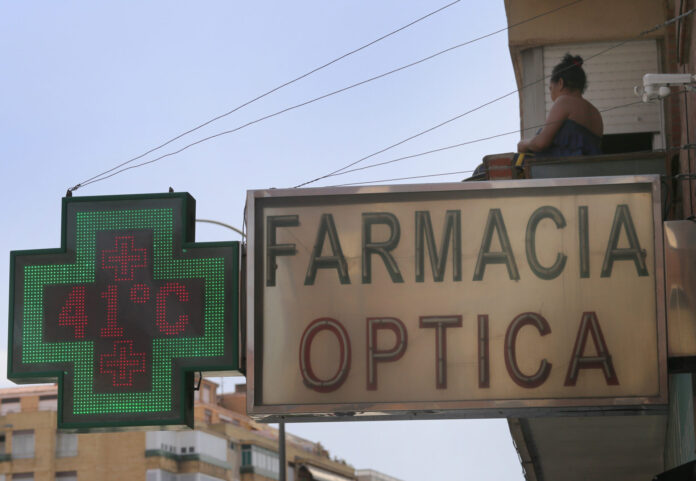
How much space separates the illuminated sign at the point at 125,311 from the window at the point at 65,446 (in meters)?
88.0

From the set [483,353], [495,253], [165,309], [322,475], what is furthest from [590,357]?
[322,475]

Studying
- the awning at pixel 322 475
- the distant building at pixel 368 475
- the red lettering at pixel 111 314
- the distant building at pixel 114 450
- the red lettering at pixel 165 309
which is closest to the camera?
the red lettering at pixel 165 309

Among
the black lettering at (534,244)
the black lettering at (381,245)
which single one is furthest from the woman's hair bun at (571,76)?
the black lettering at (381,245)

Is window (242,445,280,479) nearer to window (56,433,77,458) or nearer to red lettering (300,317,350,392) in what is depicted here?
window (56,433,77,458)

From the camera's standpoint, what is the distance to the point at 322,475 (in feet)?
408

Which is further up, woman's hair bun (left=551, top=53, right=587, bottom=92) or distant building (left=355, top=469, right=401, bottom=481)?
woman's hair bun (left=551, top=53, right=587, bottom=92)

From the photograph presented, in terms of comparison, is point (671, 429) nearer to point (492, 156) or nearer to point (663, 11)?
point (492, 156)

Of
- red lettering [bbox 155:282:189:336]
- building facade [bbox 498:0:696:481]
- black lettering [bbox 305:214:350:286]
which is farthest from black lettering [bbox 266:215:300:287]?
building facade [bbox 498:0:696:481]

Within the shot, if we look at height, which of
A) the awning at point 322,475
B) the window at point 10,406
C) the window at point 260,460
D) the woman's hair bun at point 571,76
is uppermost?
the woman's hair bun at point 571,76

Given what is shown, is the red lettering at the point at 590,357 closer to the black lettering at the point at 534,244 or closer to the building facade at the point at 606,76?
the black lettering at the point at 534,244

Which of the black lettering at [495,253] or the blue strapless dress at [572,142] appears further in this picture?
the blue strapless dress at [572,142]

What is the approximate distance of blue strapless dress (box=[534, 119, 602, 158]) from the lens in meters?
15.0

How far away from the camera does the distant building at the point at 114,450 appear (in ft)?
323

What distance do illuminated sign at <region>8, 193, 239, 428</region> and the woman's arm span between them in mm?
4039
